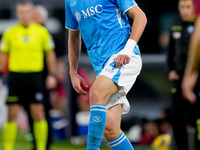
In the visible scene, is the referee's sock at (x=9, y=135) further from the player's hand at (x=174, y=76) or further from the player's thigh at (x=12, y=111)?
the player's hand at (x=174, y=76)

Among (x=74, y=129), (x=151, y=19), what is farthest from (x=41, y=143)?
(x=151, y=19)

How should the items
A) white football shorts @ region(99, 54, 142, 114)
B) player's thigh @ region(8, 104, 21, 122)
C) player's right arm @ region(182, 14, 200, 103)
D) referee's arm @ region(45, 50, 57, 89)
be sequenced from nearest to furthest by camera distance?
player's right arm @ region(182, 14, 200, 103), white football shorts @ region(99, 54, 142, 114), player's thigh @ region(8, 104, 21, 122), referee's arm @ region(45, 50, 57, 89)

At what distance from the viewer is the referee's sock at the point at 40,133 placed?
8.80m

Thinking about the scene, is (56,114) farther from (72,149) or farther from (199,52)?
(199,52)

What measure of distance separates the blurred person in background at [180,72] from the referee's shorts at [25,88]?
204 centimetres

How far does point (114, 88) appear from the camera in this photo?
A: 538 cm

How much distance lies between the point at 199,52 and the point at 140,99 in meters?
8.86

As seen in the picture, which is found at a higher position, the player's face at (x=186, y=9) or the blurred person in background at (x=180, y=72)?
the player's face at (x=186, y=9)

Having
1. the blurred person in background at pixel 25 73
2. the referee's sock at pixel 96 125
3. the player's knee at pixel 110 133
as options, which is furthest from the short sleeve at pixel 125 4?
the blurred person in background at pixel 25 73

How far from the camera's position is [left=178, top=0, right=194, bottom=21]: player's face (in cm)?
756

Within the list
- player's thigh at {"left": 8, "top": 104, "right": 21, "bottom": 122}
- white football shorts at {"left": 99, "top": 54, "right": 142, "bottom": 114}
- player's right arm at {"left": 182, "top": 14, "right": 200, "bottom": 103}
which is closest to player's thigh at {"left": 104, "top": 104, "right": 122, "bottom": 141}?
white football shorts at {"left": 99, "top": 54, "right": 142, "bottom": 114}

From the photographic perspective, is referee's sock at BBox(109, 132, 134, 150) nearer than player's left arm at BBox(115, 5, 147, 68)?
No

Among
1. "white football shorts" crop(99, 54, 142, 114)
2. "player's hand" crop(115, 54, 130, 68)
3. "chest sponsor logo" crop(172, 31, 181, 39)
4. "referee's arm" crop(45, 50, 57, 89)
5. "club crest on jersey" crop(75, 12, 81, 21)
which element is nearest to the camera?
"player's hand" crop(115, 54, 130, 68)

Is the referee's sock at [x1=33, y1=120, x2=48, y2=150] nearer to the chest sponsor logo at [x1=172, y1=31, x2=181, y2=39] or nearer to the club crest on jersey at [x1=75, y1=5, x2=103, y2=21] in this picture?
the chest sponsor logo at [x1=172, y1=31, x2=181, y2=39]
